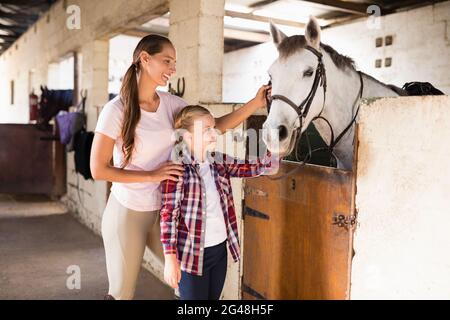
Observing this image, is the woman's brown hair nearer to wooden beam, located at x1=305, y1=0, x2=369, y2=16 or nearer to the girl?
the girl

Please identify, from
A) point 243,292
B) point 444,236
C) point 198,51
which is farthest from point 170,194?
point 198,51

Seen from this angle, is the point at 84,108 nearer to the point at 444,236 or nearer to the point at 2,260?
the point at 2,260

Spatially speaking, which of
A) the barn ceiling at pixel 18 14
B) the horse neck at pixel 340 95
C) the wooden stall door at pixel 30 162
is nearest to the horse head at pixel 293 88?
the horse neck at pixel 340 95

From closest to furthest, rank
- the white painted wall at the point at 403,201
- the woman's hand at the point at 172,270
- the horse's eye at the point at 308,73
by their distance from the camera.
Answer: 1. the white painted wall at the point at 403,201
2. the woman's hand at the point at 172,270
3. the horse's eye at the point at 308,73

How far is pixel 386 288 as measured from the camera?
174 centimetres

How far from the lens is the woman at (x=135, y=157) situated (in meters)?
1.71

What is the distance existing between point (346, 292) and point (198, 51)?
194 cm

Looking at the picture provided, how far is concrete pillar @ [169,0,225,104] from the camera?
3061mm

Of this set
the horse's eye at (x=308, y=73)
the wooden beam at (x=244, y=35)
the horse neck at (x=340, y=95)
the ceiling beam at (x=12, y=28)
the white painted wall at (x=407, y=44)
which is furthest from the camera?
the ceiling beam at (x=12, y=28)

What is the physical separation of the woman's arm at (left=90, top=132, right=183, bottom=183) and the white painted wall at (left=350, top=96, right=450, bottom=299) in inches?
31.0

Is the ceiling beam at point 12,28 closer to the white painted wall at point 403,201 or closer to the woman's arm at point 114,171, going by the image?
the woman's arm at point 114,171

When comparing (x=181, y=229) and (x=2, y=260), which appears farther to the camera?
(x=2, y=260)

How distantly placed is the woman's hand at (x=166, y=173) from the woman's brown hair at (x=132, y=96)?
146 millimetres

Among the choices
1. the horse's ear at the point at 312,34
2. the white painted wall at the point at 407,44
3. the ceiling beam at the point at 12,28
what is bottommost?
the horse's ear at the point at 312,34
